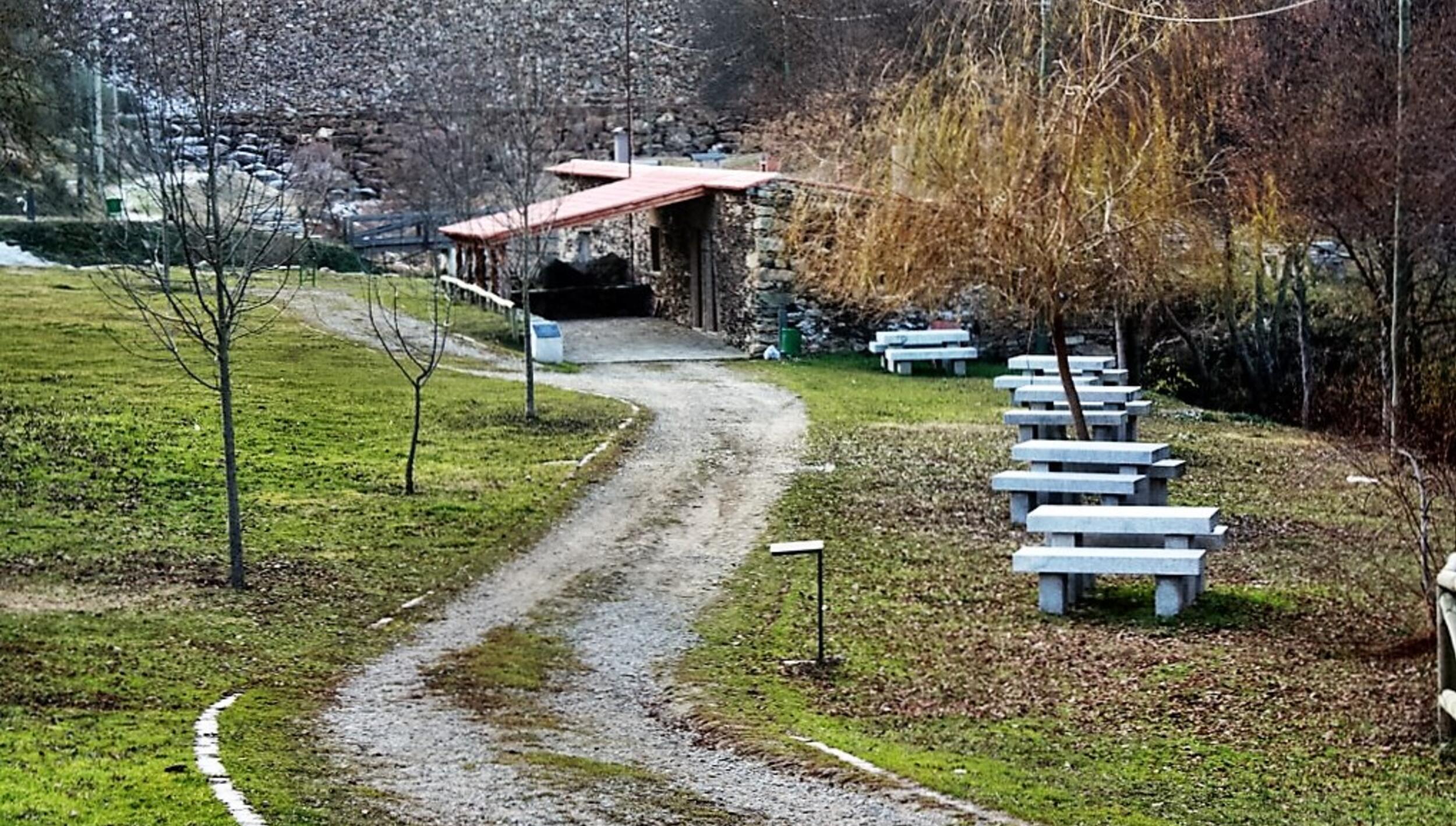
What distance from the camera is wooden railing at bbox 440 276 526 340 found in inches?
1404

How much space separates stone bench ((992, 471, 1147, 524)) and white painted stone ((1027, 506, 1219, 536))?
63.8 inches

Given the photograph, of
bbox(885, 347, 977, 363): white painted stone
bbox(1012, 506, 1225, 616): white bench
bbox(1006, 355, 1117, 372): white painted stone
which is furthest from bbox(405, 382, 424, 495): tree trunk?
bbox(885, 347, 977, 363): white painted stone

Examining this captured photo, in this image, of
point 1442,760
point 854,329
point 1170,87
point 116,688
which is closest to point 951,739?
point 1442,760

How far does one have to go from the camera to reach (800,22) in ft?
222

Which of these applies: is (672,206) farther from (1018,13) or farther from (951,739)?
(951,739)

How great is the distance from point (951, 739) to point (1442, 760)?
262 cm

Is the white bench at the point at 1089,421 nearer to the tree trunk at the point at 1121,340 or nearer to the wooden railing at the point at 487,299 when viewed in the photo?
the tree trunk at the point at 1121,340

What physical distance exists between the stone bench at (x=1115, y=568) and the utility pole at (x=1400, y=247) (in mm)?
3891

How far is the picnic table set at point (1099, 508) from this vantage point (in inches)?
572

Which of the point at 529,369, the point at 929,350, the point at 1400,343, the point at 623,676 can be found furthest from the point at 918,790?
the point at 929,350

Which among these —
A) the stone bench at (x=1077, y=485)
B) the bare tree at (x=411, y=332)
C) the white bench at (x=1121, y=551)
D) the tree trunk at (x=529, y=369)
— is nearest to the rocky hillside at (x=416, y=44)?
the bare tree at (x=411, y=332)

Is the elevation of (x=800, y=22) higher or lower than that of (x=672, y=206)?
higher

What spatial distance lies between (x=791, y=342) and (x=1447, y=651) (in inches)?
924

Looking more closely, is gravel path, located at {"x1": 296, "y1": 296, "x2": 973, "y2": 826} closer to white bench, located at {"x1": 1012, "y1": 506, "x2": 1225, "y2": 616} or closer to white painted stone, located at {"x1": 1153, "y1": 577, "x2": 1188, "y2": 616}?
white bench, located at {"x1": 1012, "y1": 506, "x2": 1225, "y2": 616}
